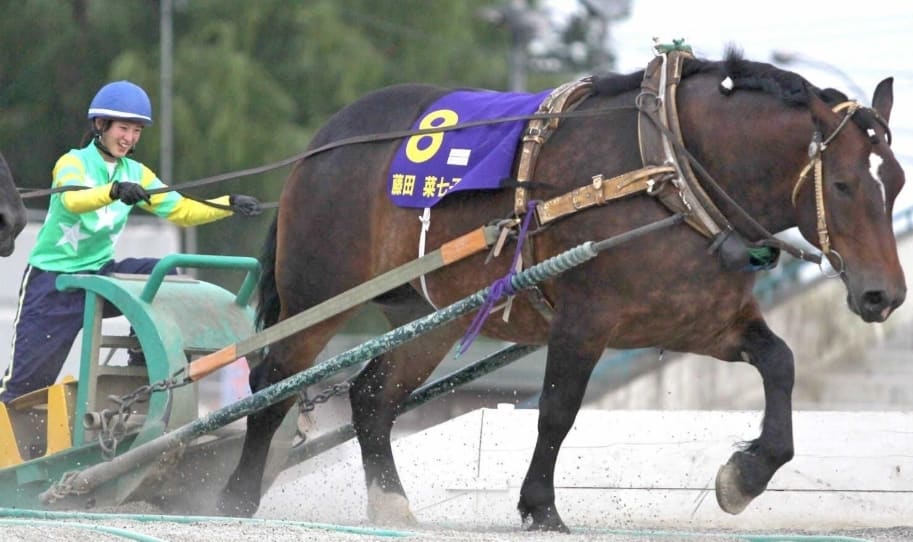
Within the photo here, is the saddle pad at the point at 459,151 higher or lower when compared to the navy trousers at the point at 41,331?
higher

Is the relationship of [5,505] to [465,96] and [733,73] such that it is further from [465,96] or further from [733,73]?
[733,73]

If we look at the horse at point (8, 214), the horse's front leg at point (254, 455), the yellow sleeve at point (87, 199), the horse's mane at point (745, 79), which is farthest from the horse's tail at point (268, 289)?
the horse's mane at point (745, 79)

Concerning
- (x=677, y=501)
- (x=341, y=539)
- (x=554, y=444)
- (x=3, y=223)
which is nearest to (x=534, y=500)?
(x=554, y=444)

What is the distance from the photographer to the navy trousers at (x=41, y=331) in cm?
653

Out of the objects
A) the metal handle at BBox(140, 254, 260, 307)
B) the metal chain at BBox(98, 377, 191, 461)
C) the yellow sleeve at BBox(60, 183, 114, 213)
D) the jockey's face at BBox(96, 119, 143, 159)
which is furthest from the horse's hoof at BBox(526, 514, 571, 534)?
the jockey's face at BBox(96, 119, 143, 159)

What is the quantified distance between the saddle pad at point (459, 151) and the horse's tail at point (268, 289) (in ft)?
2.69

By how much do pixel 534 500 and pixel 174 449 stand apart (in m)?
1.43

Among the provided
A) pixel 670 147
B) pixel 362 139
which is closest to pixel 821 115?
pixel 670 147

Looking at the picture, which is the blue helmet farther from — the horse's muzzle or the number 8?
the horse's muzzle

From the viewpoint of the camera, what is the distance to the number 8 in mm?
6180

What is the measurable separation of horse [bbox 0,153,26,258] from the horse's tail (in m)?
1.59

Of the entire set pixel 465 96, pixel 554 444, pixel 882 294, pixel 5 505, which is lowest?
pixel 5 505

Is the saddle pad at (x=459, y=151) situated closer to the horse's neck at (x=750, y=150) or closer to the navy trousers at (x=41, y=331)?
the horse's neck at (x=750, y=150)

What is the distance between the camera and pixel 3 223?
5242 millimetres
